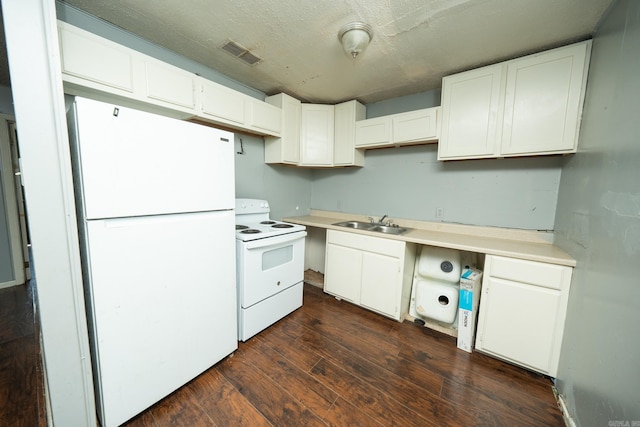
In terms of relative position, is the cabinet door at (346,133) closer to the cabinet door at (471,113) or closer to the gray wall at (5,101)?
the cabinet door at (471,113)

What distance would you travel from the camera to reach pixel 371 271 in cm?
226

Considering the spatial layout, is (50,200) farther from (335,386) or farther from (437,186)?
(437,186)

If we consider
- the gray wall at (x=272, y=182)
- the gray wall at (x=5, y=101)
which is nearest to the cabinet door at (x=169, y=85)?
the gray wall at (x=272, y=182)

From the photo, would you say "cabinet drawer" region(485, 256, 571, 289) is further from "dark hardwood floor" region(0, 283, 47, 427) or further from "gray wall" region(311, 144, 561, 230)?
"dark hardwood floor" region(0, 283, 47, 427)

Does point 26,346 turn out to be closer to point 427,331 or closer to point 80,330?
point 80,330

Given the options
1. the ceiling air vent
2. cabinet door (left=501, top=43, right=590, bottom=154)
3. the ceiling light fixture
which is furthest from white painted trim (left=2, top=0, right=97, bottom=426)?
cabinet door (left=501, top=43, right=590, bottom=154)

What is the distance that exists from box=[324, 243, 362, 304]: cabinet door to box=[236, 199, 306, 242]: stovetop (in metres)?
0.49

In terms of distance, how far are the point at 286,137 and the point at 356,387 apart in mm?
2339

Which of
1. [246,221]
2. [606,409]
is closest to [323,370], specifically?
[606,409]

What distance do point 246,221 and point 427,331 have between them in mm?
2054

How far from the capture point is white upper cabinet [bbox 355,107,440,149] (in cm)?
212

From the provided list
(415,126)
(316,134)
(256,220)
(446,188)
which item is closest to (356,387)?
(256,220)

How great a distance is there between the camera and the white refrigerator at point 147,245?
3.39 feet

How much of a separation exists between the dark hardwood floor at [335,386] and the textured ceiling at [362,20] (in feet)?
7.64
